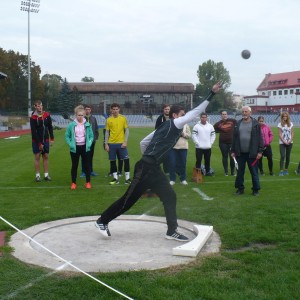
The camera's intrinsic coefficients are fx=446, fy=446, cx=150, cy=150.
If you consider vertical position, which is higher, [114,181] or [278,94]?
[278,94]

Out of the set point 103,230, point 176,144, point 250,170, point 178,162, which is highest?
point 176,144

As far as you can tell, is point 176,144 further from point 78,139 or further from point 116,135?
point 78,139

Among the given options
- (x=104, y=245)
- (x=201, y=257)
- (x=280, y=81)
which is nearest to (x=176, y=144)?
(x=104, y=245)

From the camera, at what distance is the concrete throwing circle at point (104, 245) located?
17.0 ft

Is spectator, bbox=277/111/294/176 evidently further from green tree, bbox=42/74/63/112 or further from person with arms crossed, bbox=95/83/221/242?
green tree, bbox=42/74/63/112

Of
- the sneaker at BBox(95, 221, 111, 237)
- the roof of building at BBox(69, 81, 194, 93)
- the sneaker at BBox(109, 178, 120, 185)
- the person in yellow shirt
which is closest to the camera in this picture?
the sneaker at BBox(95, 221, 111, 237)

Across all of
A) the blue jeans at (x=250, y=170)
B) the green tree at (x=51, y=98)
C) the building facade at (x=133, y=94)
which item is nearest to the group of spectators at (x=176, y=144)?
the blue jeans at (x=250, y=170)

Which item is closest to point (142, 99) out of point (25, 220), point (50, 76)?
point (50, 76)

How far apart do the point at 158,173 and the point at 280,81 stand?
112 meters

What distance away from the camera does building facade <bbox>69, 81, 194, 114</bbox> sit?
322 ft

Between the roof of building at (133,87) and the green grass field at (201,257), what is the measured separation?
88505mm

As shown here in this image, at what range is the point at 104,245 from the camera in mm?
6027

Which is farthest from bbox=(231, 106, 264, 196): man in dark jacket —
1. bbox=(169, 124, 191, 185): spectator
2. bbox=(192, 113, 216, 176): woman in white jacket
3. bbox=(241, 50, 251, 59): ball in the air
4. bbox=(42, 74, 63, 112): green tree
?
bbox=(42, 74, 63, 112): green tree

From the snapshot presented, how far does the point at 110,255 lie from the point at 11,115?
185 ft
